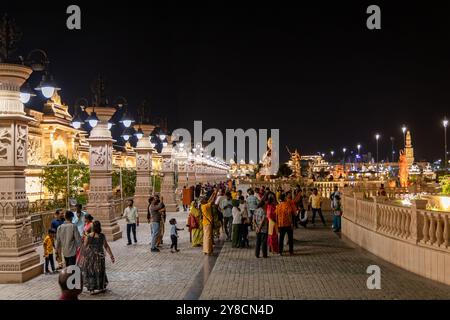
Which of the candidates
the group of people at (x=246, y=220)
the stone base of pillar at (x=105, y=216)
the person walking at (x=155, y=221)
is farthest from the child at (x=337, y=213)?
the stone base of pillar at (x=105, y=216)

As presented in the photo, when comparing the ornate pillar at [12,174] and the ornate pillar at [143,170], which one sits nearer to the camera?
the ornate pillar at [12,174]

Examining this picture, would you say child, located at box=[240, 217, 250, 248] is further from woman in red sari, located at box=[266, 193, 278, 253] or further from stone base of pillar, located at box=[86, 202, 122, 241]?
stone base of pillar, located at box=[86, 202, 122, 241]

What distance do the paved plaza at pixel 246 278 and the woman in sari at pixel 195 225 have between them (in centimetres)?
82

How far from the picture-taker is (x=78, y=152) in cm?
4584

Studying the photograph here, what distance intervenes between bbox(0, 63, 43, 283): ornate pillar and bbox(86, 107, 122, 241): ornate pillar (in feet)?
21.5

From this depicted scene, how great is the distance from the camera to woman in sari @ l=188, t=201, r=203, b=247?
16.8m

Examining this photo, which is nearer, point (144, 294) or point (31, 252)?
point (144, 294)

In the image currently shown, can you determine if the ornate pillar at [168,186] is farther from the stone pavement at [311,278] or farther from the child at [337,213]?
the stone pavement at [311,278]

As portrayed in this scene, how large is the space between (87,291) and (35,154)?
32.8m

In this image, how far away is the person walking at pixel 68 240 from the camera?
434 inches

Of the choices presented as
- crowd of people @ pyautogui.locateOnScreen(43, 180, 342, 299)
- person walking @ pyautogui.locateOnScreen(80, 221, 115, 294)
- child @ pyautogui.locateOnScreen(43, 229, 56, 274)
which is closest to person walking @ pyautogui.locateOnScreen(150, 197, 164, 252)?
crowd of people @ pyautogui.locateOnScreen(43, 180, 342, 299)

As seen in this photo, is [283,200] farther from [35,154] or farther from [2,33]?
[35,154]

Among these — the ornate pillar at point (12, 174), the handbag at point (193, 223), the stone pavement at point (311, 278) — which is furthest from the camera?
the handbag at point (193, 223)

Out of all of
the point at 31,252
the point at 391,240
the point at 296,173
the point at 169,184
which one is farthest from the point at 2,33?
the point at 296,173
